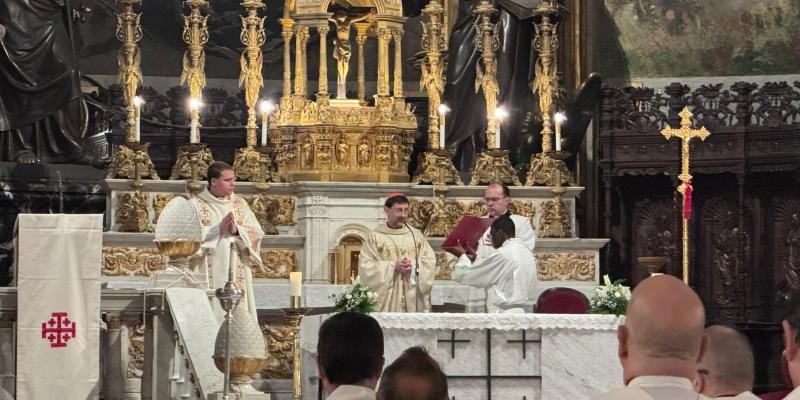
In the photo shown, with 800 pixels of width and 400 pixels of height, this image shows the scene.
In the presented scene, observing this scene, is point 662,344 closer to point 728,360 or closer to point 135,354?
point 728,360

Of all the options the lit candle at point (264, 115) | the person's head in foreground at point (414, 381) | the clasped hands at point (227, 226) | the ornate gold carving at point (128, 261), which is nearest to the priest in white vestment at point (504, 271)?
the clasped hands at point (227, 226)

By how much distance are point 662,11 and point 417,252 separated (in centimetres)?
665

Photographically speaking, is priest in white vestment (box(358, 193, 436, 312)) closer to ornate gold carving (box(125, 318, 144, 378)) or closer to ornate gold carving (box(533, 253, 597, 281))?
ornate gold carving (box(125, 318, 144, 378))

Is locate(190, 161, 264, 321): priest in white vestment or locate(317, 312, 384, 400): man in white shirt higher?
locate(190, 161, 264, 321): priest in white vestment

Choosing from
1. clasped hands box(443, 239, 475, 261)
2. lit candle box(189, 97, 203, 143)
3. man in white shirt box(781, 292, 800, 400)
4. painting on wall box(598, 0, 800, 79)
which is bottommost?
man in white shirt box(781, 292, 800, 400)

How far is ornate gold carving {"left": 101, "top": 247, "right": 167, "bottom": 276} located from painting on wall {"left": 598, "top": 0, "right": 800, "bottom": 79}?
21.1 feet

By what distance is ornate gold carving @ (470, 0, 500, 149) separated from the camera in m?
15.8

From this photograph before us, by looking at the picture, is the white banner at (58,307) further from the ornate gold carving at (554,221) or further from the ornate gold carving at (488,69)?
the ornate gold carving at (554,221)

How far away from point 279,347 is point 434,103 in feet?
9.70

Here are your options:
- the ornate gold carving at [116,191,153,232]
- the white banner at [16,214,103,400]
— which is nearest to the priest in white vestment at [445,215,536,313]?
the ornate gold carving at [116,191,153,232]

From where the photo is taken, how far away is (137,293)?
10.7 m


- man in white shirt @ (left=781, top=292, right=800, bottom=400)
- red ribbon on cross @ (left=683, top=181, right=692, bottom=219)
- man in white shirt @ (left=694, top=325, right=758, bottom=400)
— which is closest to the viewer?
man in white shirt @ (left=781, top=292, right=800, bottom=400)

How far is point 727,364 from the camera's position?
5.02 metres

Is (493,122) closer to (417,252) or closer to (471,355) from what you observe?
(417,252)
